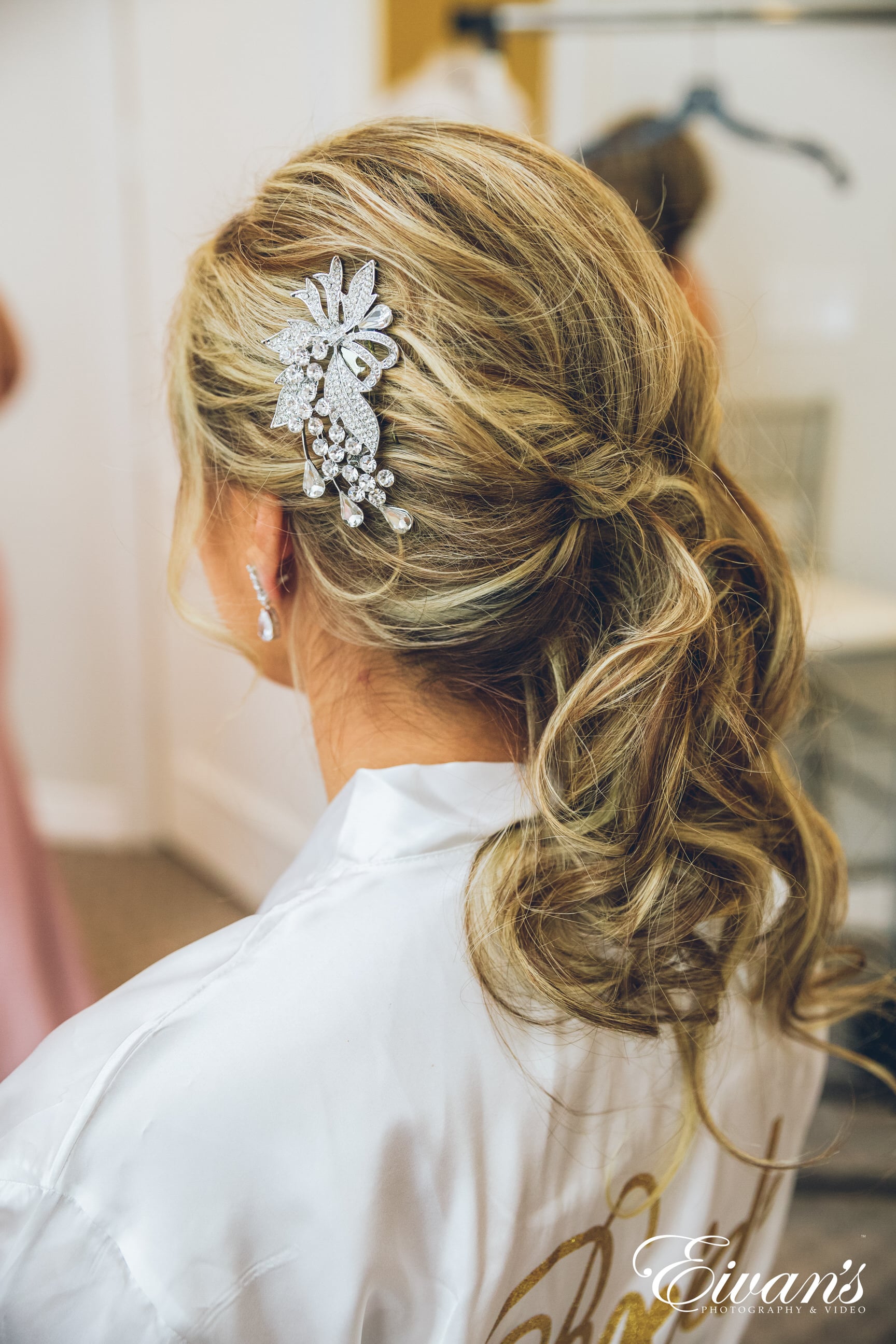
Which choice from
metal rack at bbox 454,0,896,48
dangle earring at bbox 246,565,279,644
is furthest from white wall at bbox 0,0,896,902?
dangle earring at bbox 246,565,279,644

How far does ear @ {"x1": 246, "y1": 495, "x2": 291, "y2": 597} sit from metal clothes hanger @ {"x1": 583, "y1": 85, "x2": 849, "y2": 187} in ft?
3.95

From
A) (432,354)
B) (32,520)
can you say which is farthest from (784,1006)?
(32,520)

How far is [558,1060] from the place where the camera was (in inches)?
22.2

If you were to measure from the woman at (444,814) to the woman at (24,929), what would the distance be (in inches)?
38.9

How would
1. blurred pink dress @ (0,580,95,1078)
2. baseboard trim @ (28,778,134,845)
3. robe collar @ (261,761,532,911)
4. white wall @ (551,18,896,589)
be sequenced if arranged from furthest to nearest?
1. baseboard trim @ (28,778,134,845)
2. white wall @ (551,18,896,589)
3. blurred pink dress @ (0,580,95,1078)
4. robe collar @ (261,761,532,911)

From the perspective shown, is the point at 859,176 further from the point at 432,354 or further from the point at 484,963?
the point at 484,963

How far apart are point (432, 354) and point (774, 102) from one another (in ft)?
5.19

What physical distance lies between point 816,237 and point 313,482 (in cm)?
150

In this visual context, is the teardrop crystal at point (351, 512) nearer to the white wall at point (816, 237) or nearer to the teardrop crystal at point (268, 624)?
the teardrop crystal at point (268, 624)

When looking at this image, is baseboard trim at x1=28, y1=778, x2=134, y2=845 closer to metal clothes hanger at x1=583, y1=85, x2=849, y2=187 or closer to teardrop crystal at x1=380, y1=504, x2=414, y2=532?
metal clothes hanger at x1=583, y1=85, x2=849, y2=187

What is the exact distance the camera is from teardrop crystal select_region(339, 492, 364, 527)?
56cm

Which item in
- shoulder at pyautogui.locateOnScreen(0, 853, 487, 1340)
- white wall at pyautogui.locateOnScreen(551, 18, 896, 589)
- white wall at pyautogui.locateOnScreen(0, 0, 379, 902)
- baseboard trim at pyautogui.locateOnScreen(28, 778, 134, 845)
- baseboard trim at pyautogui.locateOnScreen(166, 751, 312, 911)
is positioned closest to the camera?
shoulder at pyautogui.locateOnScreen(0, 853, 487, 1340)

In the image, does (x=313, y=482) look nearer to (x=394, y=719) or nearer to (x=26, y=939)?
(x=394, y=719)

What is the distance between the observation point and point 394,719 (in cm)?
62
